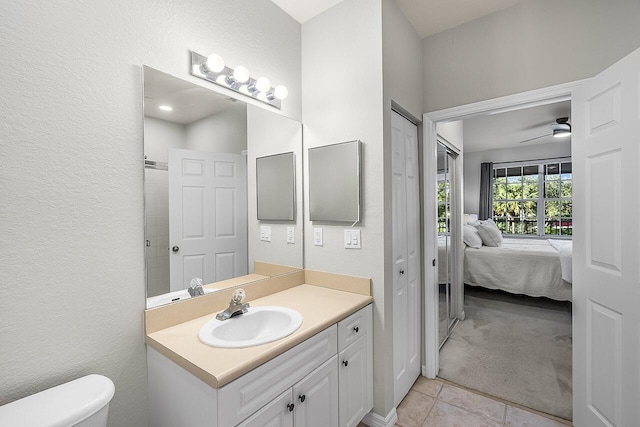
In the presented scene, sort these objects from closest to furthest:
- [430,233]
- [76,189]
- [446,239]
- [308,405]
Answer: [76,189], [308,405], [430,233], [446,239]

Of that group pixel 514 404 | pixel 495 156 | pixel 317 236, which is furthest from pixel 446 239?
pixel 495 156

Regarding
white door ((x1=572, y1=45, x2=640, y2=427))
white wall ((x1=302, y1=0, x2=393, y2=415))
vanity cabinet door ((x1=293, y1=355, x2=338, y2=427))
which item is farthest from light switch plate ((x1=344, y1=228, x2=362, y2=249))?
white door ((x1=572, y1=45, x2=640, y2=427))

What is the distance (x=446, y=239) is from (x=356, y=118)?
66.9 inches

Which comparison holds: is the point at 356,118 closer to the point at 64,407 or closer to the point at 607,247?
the point at 607,247

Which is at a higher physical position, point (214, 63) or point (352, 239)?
point (214, 63)

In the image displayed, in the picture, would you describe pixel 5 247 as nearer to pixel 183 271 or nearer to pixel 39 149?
pixel 39 149

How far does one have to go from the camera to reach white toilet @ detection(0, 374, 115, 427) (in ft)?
2.69

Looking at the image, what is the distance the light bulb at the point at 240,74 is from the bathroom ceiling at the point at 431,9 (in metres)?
0.67

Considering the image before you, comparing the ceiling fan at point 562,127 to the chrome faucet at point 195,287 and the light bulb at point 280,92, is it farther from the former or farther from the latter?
the chrome faucet at point 195,287

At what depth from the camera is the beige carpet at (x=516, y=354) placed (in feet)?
6.88

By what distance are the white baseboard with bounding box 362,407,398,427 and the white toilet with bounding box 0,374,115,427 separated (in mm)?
1439

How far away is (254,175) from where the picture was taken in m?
1.80

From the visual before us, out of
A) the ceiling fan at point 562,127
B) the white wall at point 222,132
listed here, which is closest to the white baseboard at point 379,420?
the white wall at point 222,132

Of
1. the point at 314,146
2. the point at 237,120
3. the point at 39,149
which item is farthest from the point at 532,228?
the point at 39,149
